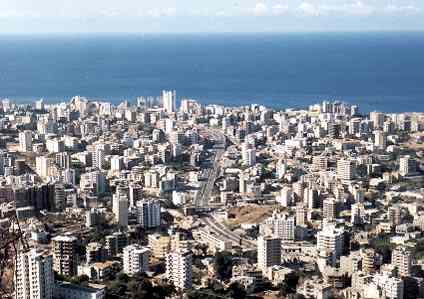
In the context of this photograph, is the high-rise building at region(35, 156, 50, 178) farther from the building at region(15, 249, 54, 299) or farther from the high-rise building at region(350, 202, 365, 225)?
the building at region(15, 249, 54, 299)

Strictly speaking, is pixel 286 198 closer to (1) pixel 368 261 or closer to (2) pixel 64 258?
(1) pixel 368 261

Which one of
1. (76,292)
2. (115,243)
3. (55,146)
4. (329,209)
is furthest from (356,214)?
(55,146)

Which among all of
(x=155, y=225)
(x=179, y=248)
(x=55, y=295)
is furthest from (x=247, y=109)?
(x=55, y=295)

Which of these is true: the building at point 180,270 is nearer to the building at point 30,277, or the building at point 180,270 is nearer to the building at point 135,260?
the building at point 135,260

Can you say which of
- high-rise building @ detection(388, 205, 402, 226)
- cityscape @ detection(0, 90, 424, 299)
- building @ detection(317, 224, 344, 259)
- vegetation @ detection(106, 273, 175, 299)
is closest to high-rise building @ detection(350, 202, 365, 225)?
cityscape @ detection(0, 90, 424, 299)

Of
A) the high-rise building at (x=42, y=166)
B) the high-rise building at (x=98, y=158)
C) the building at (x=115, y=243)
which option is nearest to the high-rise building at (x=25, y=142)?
the high-rise building at (x=98, y=158)

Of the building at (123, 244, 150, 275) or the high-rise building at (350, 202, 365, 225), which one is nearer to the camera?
the building at (123, 244, 150, 275)

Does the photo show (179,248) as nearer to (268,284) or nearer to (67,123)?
(268,284)
